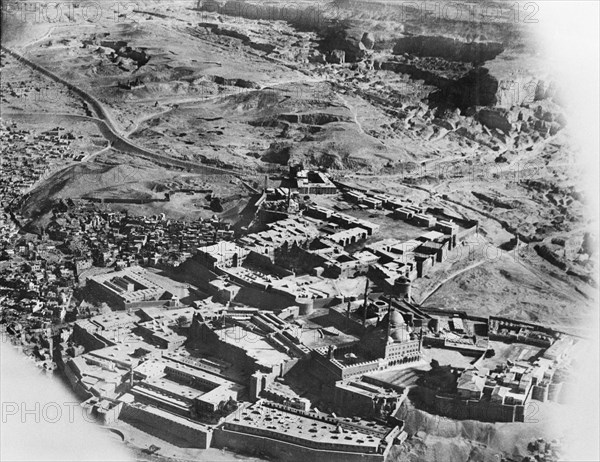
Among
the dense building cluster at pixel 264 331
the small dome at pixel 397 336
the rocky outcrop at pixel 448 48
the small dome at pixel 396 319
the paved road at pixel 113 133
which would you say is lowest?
the paved road at pixel 113 133

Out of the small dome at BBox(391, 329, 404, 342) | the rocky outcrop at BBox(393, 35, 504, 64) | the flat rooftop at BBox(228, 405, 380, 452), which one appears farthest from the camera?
the rocky outcrop at BBox(393, 35, 504, 64)

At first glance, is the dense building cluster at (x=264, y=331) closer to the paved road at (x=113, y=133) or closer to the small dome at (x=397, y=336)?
the small dome at (x=397, y=336)

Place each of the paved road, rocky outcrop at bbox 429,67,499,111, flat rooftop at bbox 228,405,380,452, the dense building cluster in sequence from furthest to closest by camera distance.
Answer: rocky outcrop at bbox 429,67,499,111 < the paved road < the dense building cluster < flat rooftop at bbox 228,405,380,452

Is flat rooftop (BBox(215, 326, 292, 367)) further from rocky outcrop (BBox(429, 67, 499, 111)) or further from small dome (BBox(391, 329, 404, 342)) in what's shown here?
rocky outcrop (BBox(429, 67, 499, 111))

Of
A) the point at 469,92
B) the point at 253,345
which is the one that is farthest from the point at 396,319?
the point at 469,92

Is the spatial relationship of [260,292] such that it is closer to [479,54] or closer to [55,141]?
[55,141]

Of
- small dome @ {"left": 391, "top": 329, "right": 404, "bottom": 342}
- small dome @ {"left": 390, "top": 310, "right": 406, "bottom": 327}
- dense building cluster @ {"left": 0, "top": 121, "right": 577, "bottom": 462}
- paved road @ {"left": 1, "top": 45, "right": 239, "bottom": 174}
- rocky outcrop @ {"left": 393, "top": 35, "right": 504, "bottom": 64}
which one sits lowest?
paved road @ {"left": 1, "top": 45, "right": 239, "bottom": 174}

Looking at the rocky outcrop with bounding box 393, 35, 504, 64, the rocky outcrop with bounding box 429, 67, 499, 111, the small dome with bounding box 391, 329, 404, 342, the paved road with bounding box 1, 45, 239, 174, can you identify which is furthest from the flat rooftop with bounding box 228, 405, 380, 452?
the rocky outcrop with bounding box 393, 35, 504, 64

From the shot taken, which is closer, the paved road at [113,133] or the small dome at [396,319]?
the small dome at [396,319]

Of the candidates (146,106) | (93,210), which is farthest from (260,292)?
(146,106)

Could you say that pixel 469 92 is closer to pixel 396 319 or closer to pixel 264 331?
pixel 396 319

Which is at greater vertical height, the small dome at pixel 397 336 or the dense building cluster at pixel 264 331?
the small dome at pixel 397 336

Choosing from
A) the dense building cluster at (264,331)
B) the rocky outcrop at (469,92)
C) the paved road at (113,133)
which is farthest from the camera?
the rocky outcrop at (469,92)

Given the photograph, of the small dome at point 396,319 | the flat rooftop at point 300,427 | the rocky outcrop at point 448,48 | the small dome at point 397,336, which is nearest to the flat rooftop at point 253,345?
the flat rooftop at point 300,427
